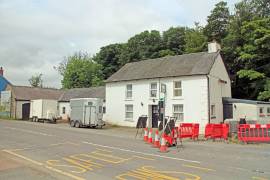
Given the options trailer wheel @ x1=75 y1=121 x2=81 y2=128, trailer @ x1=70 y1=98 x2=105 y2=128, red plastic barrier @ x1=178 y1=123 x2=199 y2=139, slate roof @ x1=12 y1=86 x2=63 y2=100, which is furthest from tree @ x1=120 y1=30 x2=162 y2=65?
red plastic barrier @ x1=178 y1=123 x2=199 y2=139

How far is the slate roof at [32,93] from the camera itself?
4927 centimetres

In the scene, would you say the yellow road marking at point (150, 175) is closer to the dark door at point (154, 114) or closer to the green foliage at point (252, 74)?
the dark door at point (154, 114)

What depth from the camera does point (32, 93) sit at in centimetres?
5156

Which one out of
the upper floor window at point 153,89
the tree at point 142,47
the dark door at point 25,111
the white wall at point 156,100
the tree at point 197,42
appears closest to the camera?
the white wall at point 156,100

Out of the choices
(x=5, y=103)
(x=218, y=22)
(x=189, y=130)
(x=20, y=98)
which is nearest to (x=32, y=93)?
(x=20, y=98)

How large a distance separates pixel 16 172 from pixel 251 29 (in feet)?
105

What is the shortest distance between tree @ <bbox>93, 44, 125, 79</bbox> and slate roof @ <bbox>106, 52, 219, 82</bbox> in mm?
28634

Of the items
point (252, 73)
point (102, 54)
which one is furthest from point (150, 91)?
point (102, 54)

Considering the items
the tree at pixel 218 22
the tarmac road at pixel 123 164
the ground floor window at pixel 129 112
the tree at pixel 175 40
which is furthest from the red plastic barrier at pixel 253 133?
the tree at pixel 175 40

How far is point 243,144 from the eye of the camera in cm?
1775

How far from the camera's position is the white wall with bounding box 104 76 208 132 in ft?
87.0

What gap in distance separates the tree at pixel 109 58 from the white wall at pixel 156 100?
30020 mm

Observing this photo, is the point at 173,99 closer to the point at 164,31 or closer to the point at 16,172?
the point at 16,172

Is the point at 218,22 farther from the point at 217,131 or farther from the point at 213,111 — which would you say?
the point at 217,131
